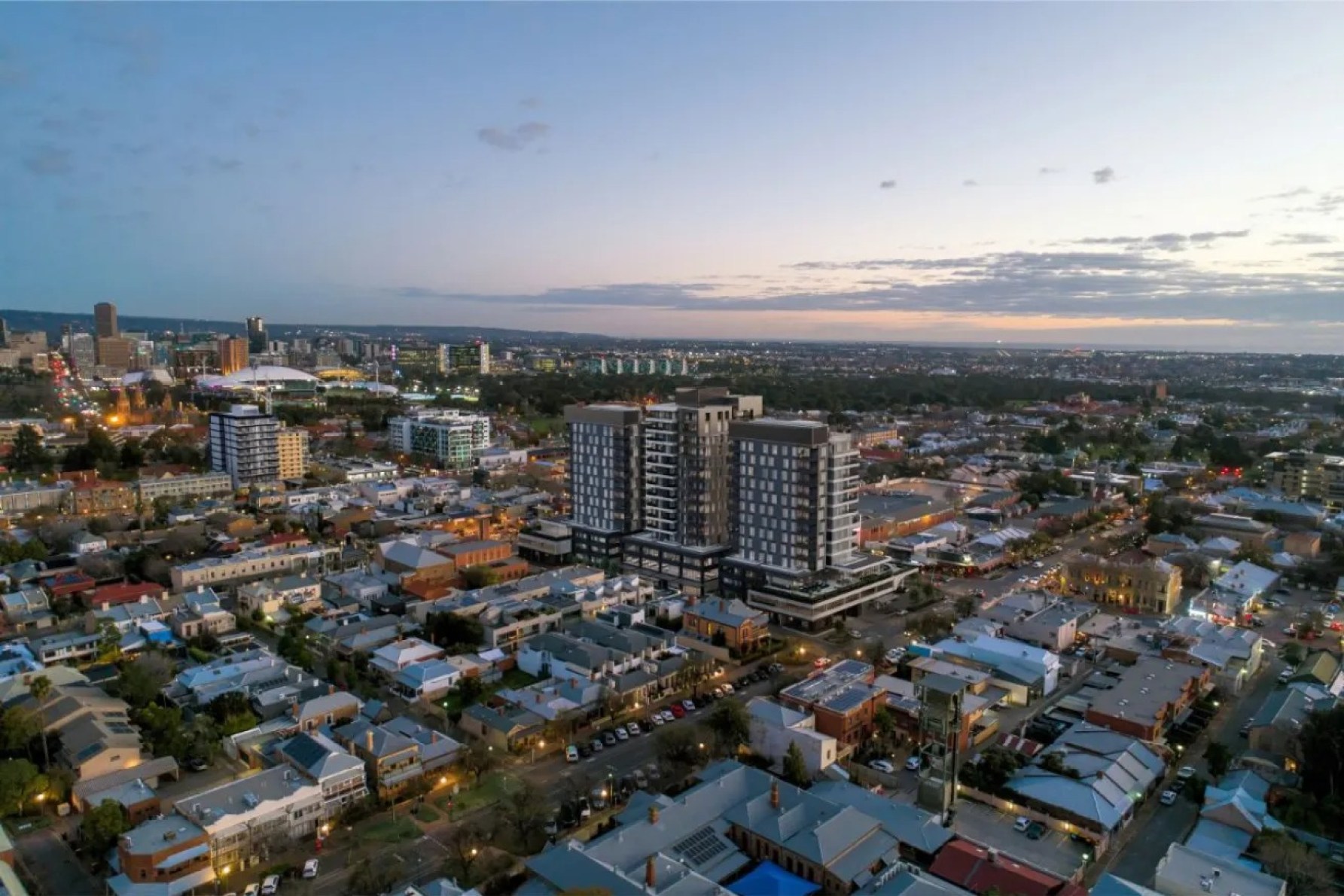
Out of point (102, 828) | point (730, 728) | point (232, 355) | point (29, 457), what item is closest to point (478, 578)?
point (730, 728)

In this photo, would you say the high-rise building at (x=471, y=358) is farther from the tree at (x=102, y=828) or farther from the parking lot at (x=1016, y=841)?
the parking lot at (x=1016, y=841)

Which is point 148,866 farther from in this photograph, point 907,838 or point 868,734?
point 868,734

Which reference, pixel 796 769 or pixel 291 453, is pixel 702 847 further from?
pixel 291 453

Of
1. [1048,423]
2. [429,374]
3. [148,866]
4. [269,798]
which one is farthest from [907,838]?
[429,374]

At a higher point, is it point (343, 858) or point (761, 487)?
point (761, 487)

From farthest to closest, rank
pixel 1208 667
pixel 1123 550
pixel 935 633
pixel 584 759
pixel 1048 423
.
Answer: pixel 1048 423 → pixel 1123 550 → pixel 935 633 → pixel 1208 667 → pixel 584 759
